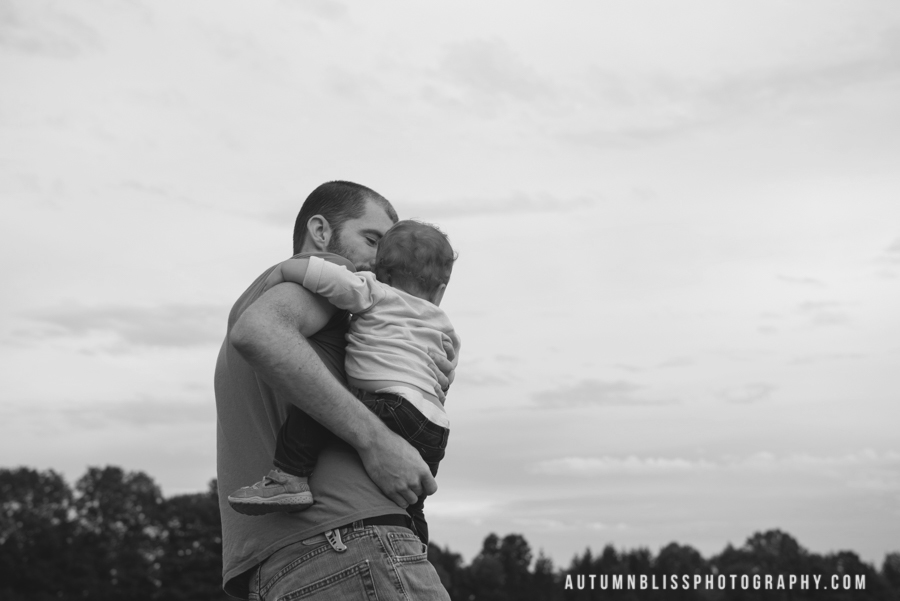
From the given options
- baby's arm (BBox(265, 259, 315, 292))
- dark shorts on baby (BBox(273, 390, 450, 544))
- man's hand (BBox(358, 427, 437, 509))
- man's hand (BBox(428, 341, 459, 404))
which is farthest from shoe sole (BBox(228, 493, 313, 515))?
baby's arm (BBox(265, 259, 315, 292))

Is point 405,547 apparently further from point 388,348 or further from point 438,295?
point 438,295

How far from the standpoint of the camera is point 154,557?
8281 cm

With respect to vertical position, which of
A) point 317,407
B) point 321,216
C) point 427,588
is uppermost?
point 321,216

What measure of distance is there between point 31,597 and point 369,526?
8129cm

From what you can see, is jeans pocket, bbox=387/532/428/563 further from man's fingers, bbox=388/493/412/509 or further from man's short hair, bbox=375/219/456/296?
man's short hair, bbox=375/219/456/296

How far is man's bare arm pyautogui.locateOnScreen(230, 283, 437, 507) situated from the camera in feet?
12.5

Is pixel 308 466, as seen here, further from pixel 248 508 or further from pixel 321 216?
pixel 321 216

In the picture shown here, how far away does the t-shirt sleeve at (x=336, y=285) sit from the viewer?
13.0ft

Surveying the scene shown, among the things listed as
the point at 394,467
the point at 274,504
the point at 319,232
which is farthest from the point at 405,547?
the point at 319,232

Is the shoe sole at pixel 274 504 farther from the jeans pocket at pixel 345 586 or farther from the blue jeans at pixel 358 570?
the jeans pocket at pixel 345 586

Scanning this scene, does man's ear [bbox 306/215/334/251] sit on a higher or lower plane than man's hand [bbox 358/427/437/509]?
higher

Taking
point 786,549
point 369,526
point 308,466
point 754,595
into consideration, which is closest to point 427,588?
point 369,526

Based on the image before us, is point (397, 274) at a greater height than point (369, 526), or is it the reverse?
point (397, 274)

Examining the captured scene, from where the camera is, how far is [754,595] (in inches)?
3029
